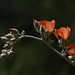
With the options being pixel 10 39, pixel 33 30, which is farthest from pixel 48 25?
pixel 33 30

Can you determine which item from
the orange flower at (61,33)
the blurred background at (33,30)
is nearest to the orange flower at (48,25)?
the orange flower at (61,33)

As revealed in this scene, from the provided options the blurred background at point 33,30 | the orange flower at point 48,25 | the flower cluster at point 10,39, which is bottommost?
the flower cluster at point 10,39

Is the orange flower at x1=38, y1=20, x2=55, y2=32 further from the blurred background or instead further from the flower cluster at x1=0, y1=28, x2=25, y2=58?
the blurred background

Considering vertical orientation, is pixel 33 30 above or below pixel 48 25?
above

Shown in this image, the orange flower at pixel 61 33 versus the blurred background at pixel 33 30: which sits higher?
the blurred background at pixel 33 30

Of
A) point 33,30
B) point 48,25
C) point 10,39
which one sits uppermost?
point 33,30

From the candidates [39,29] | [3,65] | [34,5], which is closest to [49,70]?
[3,65]

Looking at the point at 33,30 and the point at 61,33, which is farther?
the point at 33,30

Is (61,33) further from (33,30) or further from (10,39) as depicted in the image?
(33,30)

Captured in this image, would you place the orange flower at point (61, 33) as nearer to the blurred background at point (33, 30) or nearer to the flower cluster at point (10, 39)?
the flower cluster at point (10, 39)
